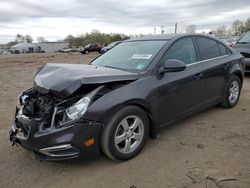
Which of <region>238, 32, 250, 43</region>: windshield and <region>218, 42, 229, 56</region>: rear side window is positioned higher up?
<region>238, 32, 250, 43</region>: windshield

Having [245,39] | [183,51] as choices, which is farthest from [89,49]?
[183,51]

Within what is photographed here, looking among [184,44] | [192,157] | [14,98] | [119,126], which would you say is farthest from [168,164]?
[14,98]

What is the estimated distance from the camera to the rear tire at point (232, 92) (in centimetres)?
571

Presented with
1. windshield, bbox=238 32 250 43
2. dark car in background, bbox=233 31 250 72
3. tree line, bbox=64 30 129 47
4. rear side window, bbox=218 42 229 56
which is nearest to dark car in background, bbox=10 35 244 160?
rear side window, bbox=218 42 229 56

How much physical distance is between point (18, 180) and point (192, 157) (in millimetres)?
2152

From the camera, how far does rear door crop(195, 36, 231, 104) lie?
504 cm

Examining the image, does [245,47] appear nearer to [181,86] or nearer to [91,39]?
[181,86]

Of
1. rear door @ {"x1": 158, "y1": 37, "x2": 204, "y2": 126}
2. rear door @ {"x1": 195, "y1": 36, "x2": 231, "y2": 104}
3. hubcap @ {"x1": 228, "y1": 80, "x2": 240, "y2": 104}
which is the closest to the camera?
rear door @ {"x1": 158, "y1": 37, "x2": 204, "y2": 126}

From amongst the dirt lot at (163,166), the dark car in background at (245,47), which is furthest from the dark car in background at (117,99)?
the dark car in background at (245,47)

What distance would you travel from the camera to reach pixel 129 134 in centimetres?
375

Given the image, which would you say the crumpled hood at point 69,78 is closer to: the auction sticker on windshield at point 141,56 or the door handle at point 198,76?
the auction sticker on windshield at point 141,56

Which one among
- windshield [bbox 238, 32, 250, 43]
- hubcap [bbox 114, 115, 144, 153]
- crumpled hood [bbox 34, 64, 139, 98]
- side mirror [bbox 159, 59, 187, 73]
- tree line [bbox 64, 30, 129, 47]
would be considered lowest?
hubcap [bbox 114, 115, 144, 153]

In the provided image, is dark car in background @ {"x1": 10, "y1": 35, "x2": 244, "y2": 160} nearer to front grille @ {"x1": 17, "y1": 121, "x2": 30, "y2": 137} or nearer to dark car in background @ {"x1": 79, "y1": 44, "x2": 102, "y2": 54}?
front grille @ {"x1": 17, "y1": 121, "x2": 30, "y2": 137}

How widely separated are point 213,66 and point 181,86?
3.57ft
